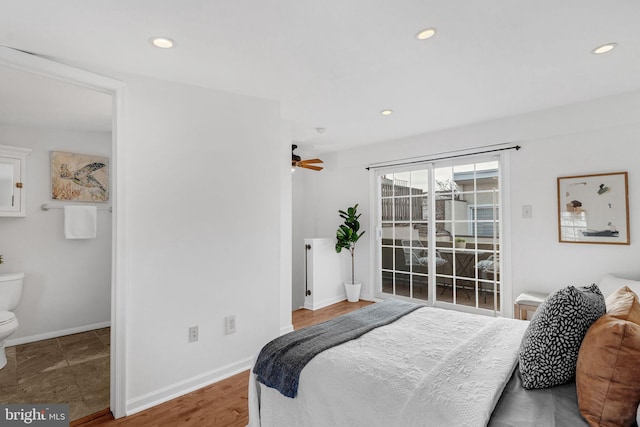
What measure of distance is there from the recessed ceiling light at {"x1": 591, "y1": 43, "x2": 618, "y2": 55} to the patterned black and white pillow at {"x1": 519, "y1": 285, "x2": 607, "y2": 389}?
174 centimetres

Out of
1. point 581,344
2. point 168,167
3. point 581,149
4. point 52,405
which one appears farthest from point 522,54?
point 52,405

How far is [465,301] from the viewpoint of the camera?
13.3ft

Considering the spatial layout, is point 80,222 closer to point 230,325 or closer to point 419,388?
point 230,325

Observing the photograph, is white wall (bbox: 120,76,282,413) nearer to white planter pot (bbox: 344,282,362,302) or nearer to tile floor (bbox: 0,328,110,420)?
tile floor (bbox: 0,328,110,420)

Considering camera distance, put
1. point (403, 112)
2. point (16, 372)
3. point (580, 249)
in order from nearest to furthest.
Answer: point (16, 372), point (580, 249), point (403, 112)

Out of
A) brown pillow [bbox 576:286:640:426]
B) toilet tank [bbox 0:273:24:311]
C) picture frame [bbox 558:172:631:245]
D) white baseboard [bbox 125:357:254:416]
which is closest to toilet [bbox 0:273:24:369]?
toilet tank [bbox 0:273:24:311]

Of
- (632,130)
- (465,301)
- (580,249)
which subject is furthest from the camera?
(465,301)

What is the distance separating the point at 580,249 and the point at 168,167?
150 inches

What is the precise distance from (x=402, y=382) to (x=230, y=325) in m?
1.81

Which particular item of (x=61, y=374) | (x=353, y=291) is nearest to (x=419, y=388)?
(x=61, y=374)

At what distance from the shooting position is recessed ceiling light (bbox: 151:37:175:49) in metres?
1.95

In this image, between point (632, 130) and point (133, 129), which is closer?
point (133, 129)

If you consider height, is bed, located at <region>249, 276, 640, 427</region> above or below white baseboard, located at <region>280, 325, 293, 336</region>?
above

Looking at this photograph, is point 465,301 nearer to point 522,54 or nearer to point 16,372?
point 522,54
